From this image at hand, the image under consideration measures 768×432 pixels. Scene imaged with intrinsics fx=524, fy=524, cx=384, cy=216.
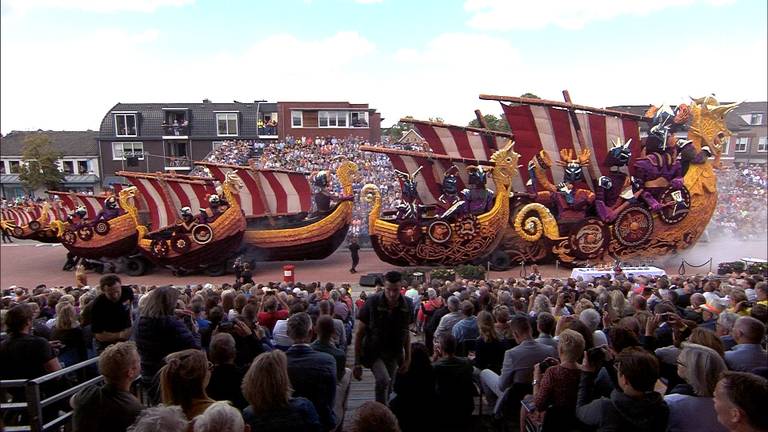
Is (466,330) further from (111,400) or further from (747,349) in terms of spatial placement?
(111,400)

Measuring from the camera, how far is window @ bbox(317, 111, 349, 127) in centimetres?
3334

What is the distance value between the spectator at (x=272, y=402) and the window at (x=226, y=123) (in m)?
35.1

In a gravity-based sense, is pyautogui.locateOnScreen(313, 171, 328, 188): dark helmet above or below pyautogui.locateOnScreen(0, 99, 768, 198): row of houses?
below

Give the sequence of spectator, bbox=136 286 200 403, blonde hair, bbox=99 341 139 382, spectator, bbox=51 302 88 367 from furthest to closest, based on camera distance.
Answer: spectator, bbox=51 302 88 367, spectator, bbox=136 286 200 403, blonde hair, bbox=99 341 139 382

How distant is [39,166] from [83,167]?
3629 mm

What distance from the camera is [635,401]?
9.33 feet

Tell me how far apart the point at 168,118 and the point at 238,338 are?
35.2m

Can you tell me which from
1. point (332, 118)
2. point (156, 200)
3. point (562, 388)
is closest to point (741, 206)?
point (332, 118)

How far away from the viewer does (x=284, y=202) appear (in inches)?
723

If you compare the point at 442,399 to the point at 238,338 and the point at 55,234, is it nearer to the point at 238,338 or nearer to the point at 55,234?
the point at 238,338

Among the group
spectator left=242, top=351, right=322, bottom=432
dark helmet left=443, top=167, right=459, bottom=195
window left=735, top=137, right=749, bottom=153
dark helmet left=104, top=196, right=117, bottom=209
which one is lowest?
spectator left=242, top=351, right=322, bottom=432

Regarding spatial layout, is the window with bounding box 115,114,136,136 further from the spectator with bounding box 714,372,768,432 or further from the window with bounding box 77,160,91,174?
the spectator with bounding box 714,372,768,432

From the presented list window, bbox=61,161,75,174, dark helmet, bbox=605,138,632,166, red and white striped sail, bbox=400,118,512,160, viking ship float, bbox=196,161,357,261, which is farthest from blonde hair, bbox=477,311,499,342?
window, bbox=61,161,75,174

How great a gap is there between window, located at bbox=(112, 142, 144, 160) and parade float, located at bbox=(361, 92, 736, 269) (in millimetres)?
25153
